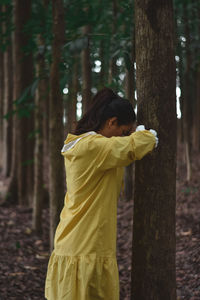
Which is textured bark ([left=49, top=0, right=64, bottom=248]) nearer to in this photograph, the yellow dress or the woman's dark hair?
the woman's dark hair

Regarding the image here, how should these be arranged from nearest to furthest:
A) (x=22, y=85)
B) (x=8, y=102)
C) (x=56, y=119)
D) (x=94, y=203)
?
(x=94, y=203)
(x=56, y=119)
(x=22, y=85)
(x=8, y=102)

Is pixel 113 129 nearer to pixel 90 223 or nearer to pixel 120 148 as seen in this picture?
pixel 120 148

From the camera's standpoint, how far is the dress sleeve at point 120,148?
2.58 m

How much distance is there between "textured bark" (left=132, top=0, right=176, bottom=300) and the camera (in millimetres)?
3041

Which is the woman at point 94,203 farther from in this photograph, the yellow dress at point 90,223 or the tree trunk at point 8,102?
the tree trunk at point 8,102

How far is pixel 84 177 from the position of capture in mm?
2789

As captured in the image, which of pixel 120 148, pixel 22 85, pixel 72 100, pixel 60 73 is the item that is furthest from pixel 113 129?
pixel 22 85

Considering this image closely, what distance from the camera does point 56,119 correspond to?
5383mm

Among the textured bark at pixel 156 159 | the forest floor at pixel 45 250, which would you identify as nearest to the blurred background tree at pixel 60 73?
the textured bark at pixel 156 159

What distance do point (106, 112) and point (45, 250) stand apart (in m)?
4.62

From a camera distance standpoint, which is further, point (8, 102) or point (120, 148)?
point (8, 102)

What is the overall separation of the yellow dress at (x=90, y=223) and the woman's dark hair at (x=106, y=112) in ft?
0.48

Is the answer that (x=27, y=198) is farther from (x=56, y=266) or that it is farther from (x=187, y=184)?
(x=56, y=266)

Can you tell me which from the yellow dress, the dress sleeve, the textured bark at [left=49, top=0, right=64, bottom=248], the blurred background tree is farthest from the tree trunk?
the dress sleeve
